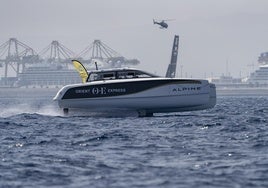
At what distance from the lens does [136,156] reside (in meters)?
19.3

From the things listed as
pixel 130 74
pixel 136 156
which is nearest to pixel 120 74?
pixel 130 74

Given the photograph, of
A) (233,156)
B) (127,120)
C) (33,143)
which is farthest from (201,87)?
(233,156)

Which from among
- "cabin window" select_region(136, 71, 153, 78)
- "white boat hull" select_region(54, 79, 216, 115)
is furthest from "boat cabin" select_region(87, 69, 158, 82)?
"white boat hull" select_region(54, 79, 216, 115)

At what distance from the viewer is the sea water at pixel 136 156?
52.2ft

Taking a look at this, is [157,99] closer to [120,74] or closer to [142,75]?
[142,75]

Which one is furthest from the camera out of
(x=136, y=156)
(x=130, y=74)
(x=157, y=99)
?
(x=130, y=74)

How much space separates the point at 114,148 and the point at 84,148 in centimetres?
82

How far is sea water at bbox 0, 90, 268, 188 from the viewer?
15.9m

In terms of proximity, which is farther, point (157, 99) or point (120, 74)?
point (120, 74)

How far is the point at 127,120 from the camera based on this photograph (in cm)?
3400

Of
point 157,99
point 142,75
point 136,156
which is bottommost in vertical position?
point 136,156

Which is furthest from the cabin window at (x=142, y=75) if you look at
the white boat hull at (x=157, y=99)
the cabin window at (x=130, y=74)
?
the white boat hull at (x=157, y=99)

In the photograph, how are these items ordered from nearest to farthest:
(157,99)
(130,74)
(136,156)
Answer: (136,156), (157,99), (130,74)

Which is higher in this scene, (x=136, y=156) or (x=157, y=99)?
(x=157, y=99)
